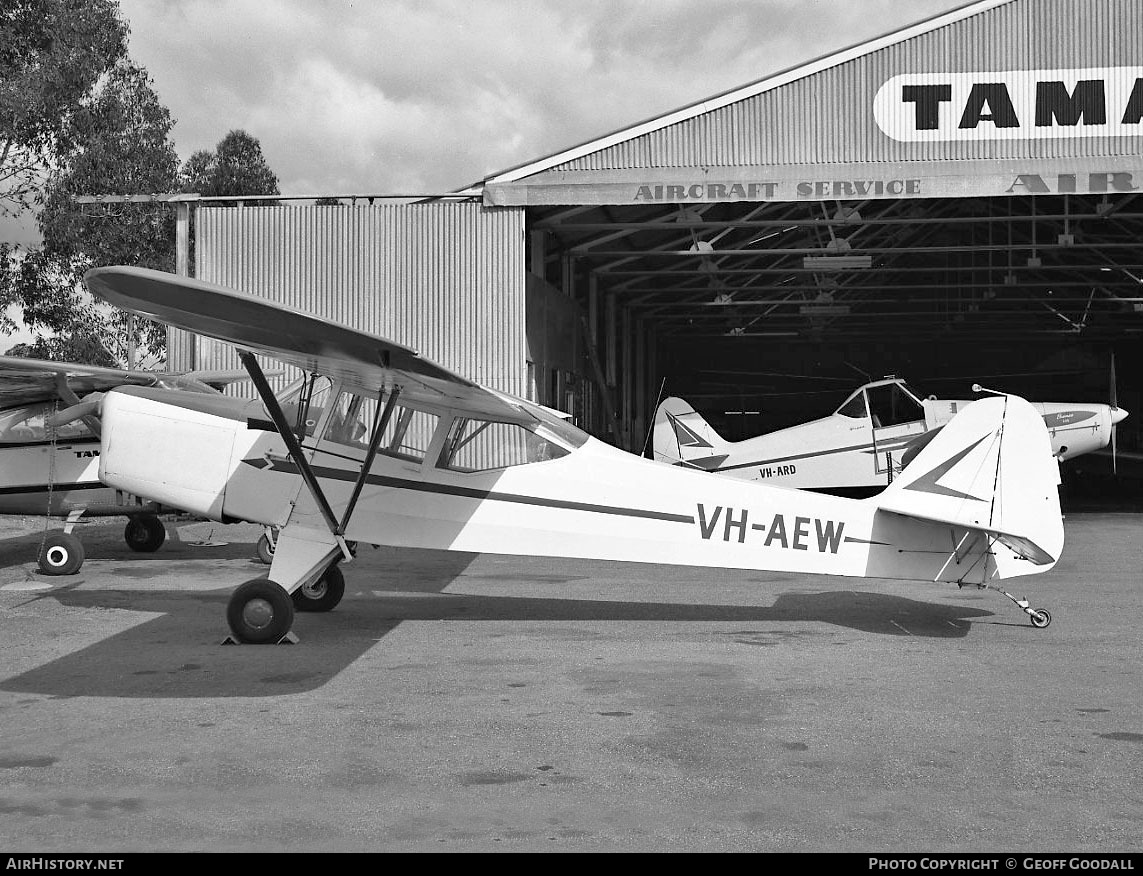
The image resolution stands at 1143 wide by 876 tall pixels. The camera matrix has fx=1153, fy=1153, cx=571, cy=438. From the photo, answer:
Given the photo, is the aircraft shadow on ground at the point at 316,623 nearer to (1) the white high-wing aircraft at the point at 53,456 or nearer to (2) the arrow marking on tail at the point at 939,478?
(2) the arrow marking on tail at the point at 939,478

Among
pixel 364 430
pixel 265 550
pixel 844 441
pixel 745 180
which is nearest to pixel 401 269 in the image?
pixel 745 180

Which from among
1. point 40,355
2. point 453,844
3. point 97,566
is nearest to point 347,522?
point 453,844

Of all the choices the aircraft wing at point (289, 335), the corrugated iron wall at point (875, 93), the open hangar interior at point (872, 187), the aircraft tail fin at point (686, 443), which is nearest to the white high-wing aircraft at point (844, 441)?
the aircraft tail fin at point (686, 443)

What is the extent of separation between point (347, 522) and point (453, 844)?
4710mm

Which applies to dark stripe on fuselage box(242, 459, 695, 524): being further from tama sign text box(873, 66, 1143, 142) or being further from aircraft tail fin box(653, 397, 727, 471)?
aircraft tail fin box(653, 397, 727, 471)

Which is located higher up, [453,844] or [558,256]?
[558,256]

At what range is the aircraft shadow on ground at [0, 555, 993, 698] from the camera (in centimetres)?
692

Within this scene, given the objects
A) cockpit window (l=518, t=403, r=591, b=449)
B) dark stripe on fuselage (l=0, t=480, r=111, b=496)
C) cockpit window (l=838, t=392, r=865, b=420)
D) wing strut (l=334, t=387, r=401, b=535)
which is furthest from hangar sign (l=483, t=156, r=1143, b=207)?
wing strut (l=334, t=387, r=401, b=535)

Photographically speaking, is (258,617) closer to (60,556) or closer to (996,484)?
(60,556)

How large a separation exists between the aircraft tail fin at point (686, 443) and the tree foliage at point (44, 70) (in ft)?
60.7

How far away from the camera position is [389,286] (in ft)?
58.6

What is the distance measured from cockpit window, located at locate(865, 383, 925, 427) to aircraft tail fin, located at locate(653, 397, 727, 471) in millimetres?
2603
